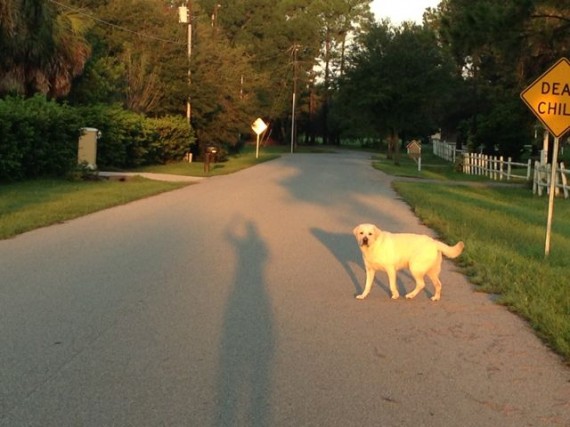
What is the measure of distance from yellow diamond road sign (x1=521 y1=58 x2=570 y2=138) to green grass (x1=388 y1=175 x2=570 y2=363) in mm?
2044

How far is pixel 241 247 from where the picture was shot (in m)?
12.6

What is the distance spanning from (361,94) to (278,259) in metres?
44.6

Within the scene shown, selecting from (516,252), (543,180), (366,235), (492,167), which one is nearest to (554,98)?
(516,252)

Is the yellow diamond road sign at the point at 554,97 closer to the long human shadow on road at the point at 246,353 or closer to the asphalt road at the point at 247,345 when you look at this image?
the asphalt road at the point at 247,345

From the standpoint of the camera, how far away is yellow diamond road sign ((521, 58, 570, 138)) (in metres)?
11.8

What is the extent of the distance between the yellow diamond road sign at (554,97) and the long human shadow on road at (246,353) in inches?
199

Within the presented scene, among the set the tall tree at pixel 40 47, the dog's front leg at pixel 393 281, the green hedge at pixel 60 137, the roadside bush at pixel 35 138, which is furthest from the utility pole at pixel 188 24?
the dog's front leg at pixel 393 281

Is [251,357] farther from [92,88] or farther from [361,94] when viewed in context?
[361,94]

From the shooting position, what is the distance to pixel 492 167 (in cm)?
4069

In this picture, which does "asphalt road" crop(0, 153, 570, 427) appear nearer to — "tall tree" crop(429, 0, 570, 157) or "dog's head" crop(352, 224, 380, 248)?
"dog's head" crop(352, 224, 380, 248)

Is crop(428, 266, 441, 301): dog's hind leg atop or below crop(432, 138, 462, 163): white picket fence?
below

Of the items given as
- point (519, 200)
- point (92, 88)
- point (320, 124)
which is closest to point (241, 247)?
point (519, 200)

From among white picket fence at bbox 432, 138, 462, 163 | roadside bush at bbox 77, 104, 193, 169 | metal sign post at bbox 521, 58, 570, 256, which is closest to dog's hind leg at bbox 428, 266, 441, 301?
metal sign post at bbox 521, 58, 570, 256

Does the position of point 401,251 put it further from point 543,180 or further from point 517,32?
point 543,180
